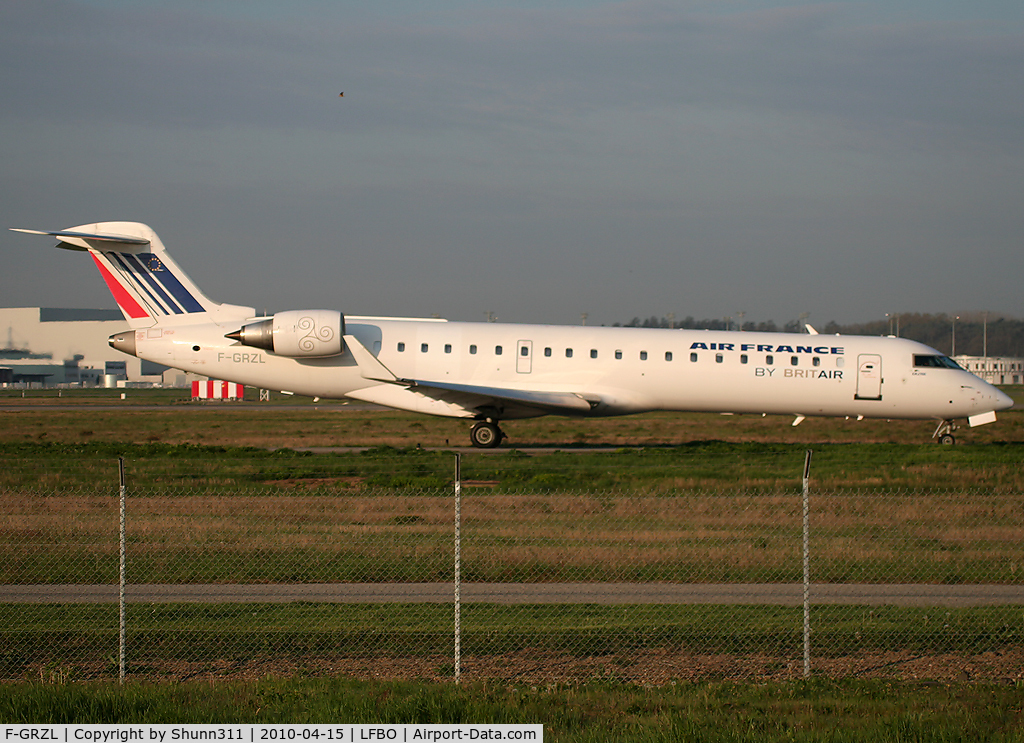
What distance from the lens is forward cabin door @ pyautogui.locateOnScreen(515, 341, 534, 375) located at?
25.4m

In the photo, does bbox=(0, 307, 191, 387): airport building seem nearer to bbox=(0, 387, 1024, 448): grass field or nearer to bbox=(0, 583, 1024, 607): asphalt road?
bbox=(0, 387, 1024, 448): grass field

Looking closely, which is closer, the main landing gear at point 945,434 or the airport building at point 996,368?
the main landing gear at point 945,434

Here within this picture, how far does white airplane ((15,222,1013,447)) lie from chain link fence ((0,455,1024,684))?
9.14m

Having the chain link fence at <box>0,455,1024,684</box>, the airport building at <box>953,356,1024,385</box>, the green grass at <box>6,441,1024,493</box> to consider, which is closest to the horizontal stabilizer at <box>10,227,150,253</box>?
the green grass at <box>6,441,1024,493</box>

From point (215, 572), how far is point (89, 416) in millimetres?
33667

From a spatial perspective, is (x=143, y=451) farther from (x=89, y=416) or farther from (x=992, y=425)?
(x=992, y=425)

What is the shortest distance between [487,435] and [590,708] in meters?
18.7

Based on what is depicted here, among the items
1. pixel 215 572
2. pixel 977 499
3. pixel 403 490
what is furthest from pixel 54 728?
pixel 977 499

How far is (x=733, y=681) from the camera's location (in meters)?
7.46

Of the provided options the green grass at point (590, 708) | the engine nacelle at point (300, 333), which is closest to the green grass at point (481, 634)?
the green grass at point (590, 708)

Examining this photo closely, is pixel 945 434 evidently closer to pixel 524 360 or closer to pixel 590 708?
pixel 524 360

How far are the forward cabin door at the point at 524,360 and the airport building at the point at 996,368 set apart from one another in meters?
97.0

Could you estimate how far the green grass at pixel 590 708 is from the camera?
6.23 metres
